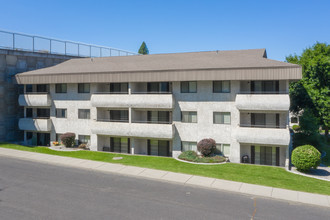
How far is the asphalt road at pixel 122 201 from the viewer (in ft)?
44.4

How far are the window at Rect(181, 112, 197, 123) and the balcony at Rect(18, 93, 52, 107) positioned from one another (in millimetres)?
16141

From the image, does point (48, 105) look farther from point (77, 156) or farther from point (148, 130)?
point (148, 130)

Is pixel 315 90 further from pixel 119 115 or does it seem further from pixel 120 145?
pixel 120 145

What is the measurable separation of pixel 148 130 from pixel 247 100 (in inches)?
393

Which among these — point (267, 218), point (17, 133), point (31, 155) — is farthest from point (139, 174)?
point (17, 133)

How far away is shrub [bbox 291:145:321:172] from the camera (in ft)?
73.8

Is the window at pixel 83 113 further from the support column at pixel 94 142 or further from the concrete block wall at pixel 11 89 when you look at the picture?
the concrete block wall at pixel 11 89

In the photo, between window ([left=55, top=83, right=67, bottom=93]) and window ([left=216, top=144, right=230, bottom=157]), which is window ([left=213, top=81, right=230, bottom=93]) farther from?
window ([left=55, top=83, right=67, bottom=93])

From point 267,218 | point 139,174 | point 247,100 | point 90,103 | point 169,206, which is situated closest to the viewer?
point 267,218

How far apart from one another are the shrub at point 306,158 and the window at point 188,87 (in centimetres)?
1082

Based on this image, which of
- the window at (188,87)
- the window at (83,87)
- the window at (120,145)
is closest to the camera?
the window at (188,87)

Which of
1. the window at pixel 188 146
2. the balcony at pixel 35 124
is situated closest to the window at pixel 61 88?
the balcony at pixel 35 124

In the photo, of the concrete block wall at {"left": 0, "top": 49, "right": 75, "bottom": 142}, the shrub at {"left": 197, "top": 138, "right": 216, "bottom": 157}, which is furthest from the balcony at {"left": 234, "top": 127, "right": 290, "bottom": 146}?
the concrete block wall at {"left": 0, "top": 49, "right": 75, "bottom": 142}

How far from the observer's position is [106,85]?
104 ft
